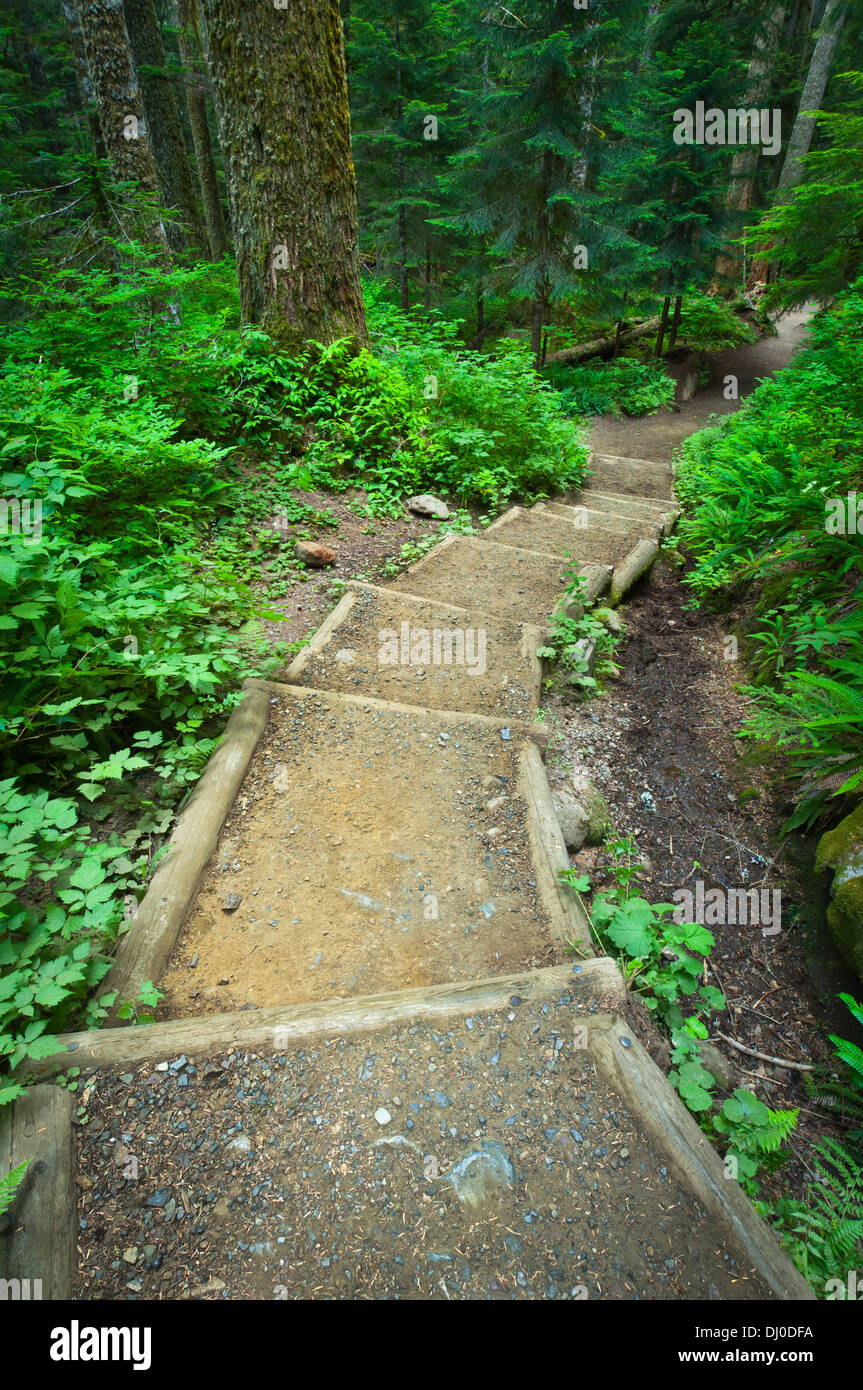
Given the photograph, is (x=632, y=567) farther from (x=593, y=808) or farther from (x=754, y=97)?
(x=754, y=97)

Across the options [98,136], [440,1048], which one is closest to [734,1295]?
[440,1048]

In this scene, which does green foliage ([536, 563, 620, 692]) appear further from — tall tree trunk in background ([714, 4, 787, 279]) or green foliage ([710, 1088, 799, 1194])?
tall tree trunk in background ([714, 4, 787, 279])

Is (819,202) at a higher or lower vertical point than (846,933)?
higher

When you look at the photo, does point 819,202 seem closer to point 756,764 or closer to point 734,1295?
point 756,764

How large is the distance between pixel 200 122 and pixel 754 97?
16885 mm

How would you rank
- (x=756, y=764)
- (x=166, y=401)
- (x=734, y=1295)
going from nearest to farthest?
(x=734, y=1295) < (x=756, y=764) < (x=166, y=401)

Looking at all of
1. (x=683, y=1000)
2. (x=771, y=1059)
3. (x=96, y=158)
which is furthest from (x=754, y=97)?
(x=771, y=1059)

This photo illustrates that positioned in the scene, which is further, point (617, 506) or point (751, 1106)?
point (617, 506)

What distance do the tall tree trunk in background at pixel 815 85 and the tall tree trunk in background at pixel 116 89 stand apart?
1547 centimetres

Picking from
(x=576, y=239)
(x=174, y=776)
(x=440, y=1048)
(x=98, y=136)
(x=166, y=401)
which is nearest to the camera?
(x=440, y=1048)

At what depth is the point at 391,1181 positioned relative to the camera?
5.84 feet
